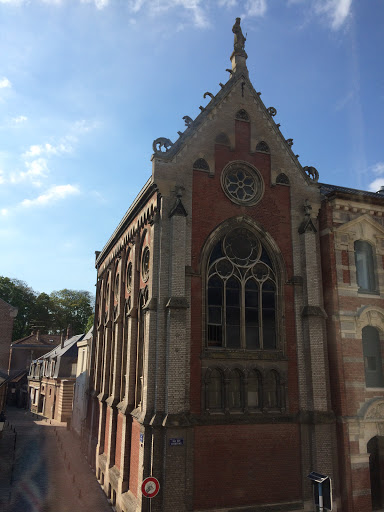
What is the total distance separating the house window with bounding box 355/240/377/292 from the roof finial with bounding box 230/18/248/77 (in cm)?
980

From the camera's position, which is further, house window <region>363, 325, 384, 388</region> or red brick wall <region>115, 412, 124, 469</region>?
red brick wall <region>115, 412, 124, 469</region>

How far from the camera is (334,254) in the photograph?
1834cm

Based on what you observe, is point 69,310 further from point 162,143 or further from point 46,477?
point 162,143

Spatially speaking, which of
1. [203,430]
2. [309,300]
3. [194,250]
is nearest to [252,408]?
[203,430]

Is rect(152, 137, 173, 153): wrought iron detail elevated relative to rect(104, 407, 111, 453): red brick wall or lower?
elevated

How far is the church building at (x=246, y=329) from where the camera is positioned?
49.0 feet

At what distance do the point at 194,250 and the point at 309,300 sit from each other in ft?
17.6

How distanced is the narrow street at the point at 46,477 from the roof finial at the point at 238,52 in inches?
819

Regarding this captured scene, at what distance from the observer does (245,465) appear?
15.2m

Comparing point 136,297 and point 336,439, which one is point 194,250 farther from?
point 336,439

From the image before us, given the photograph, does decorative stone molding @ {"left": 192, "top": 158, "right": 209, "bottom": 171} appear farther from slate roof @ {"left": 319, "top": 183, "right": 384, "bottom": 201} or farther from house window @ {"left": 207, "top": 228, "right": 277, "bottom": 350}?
slate roof @ {"left": 319, "top": 183, "right": 384, "bottom": 201}

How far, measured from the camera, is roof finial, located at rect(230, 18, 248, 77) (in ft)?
63.6

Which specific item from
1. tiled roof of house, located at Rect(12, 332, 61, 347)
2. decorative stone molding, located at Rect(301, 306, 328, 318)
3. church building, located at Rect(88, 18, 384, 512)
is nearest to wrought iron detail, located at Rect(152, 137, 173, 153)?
church building, located at Rect(88, 18, 384, 512)

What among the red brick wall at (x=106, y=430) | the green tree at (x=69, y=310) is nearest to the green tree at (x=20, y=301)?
the green tree at (x=69, y=310)
